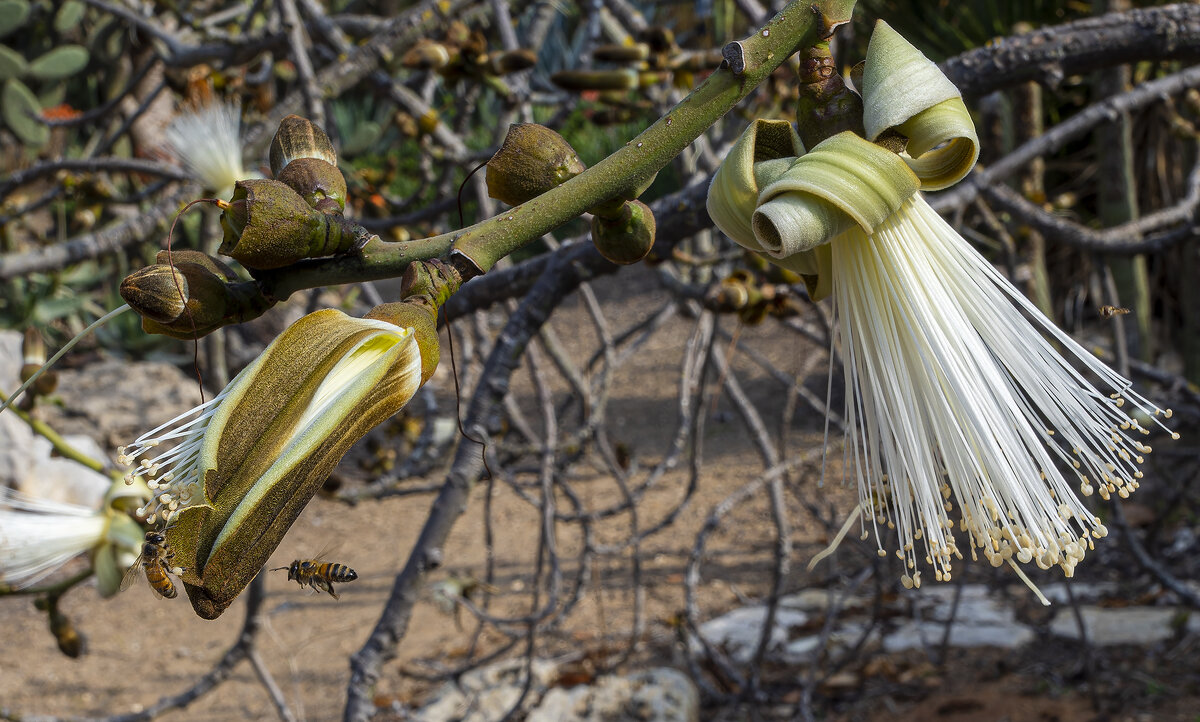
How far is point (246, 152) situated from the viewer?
2.52m

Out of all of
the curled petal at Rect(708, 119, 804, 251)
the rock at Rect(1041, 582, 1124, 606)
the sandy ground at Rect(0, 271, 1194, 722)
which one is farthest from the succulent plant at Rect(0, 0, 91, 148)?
the rock at Rect(1041, 582, 1124, 606)

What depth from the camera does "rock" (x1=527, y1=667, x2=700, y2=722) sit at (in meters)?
3.28

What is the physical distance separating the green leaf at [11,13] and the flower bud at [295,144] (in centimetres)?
587

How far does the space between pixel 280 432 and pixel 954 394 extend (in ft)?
1.96

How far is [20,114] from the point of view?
5707 millimetres

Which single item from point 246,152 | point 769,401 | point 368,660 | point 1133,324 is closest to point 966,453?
point 368,660

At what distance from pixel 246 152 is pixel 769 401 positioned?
16.6 feet

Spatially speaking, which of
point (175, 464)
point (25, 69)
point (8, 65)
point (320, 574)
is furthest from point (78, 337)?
point (25, 69)

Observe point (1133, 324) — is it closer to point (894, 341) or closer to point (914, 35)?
point (914, 35)

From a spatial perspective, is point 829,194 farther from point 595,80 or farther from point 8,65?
point 8,65

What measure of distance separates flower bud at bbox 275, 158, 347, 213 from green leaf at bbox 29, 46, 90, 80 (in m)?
6.83

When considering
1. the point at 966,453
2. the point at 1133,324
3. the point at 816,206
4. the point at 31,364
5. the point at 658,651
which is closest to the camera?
the point at 816,206

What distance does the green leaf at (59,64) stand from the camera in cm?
626

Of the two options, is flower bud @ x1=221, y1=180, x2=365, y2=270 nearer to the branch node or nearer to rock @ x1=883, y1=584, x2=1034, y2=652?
the branch node
